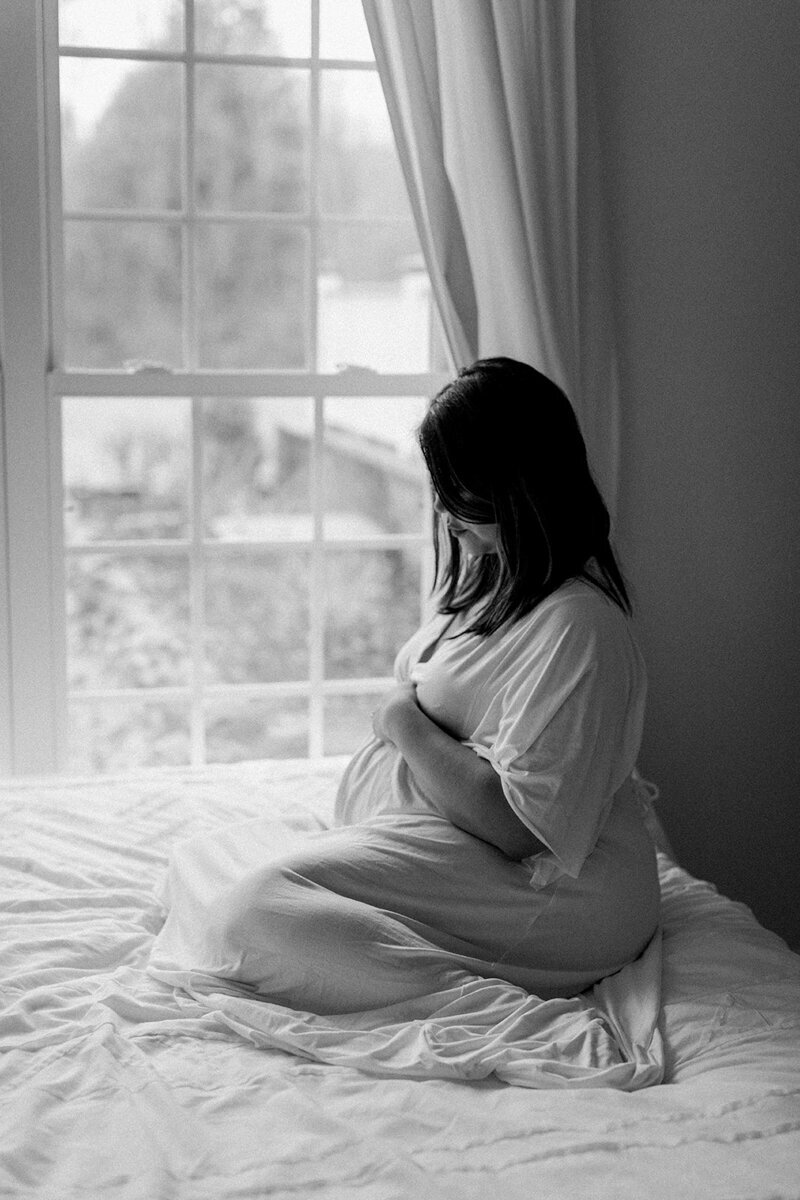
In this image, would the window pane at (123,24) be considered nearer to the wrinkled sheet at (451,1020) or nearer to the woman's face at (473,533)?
the woman's face at (473,533)

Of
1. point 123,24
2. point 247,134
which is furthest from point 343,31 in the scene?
point 123,24

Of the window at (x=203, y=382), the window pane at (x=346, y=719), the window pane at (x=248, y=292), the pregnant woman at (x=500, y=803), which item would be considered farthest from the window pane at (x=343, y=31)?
the window pane at (x=346, y=719)

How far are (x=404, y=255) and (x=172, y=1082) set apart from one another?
6.95 ft

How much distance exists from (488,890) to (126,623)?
5.16 ft

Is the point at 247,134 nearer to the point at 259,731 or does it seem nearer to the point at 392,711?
the point at 259,731

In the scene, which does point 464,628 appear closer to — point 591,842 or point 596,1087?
point 591,842

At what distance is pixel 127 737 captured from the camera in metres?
3.14

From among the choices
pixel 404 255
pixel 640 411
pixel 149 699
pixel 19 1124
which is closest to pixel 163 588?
pixel 149 699

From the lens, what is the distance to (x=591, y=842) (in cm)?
181

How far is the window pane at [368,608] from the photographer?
3.17 meters

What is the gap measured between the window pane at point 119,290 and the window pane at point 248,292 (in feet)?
0.29

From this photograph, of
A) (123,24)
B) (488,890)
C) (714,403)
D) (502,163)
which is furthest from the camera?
(714,403)

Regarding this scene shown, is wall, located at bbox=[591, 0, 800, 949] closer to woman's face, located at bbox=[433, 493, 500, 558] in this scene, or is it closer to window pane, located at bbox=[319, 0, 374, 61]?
window pane, located at bbox=[319, 0, 374, 61]

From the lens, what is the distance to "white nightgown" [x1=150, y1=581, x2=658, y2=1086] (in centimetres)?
171
